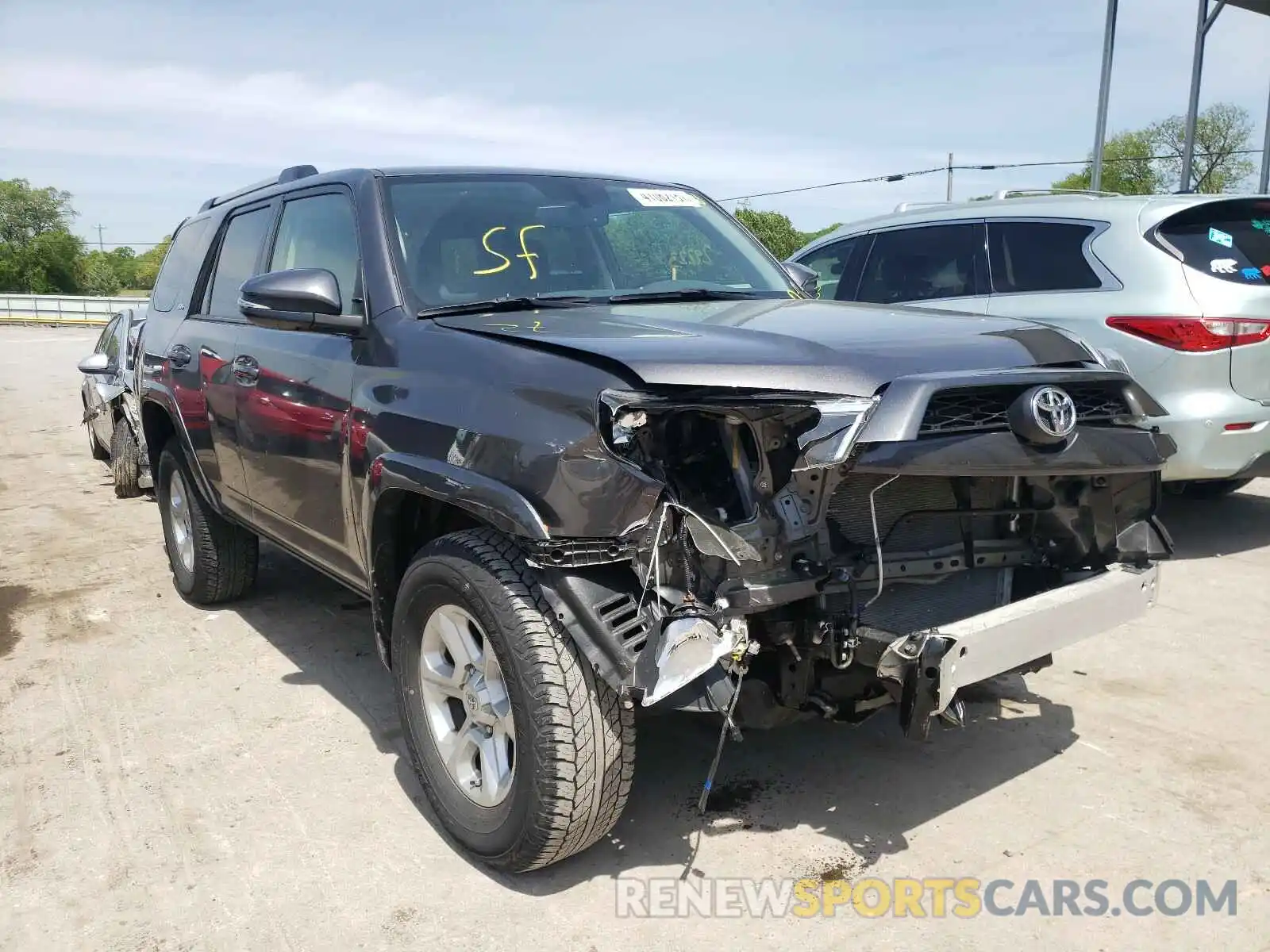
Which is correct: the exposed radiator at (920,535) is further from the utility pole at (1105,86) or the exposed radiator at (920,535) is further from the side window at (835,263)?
the utility pole at (1105,86)

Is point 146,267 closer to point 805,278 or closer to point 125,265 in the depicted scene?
point 125,265

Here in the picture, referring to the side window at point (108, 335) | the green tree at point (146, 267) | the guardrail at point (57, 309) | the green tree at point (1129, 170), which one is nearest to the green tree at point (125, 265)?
the green tree at point (146, 267)

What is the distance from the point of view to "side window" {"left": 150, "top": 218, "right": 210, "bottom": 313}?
17.7 ft

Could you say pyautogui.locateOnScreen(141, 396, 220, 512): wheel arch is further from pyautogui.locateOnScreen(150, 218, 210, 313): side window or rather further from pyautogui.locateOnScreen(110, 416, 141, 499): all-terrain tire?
pyautogui.locateOnScreen(110, 416, 141, 499): all-terrain tire

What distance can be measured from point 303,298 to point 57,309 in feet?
177

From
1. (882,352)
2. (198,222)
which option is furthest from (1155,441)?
(198,222)

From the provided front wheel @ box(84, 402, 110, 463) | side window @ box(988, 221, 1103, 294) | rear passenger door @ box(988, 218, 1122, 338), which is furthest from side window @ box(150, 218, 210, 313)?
front wheel @ box(84, 402, 110, 463)

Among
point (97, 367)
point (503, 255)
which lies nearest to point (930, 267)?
point (503, 255)

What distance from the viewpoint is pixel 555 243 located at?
12.5 ft

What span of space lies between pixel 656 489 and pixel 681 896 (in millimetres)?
1160

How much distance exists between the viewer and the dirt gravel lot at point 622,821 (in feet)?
9.04

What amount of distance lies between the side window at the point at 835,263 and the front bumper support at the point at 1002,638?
465 centimetres

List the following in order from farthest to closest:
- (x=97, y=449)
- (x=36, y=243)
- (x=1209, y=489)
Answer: (x=36, y=243)
(x=97, y=449)
(x=1209, y=489)

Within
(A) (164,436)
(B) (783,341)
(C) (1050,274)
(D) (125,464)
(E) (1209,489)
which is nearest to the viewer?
(B) (783,341)
